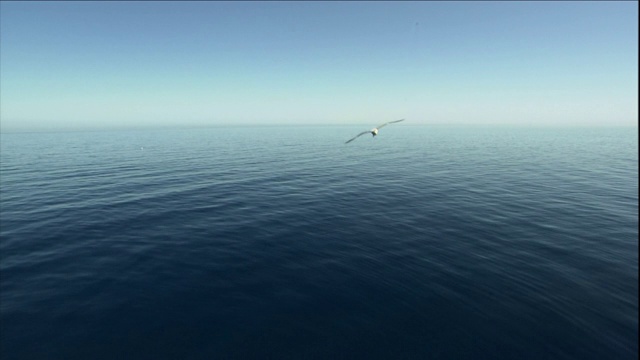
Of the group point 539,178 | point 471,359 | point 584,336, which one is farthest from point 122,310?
point 539,178

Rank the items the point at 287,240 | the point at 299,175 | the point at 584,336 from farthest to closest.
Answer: the point at 299,175, the point at 287,240, the point at 584,336

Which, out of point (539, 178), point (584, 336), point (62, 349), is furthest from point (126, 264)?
point (539, 178)

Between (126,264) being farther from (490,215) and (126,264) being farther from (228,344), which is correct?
(490,215)

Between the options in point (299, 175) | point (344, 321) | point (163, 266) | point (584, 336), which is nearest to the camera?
point (584, 336)

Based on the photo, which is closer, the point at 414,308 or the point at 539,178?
the point at 414,308

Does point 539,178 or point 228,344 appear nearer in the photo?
point 228,344

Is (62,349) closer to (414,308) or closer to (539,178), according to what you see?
(414,308)
